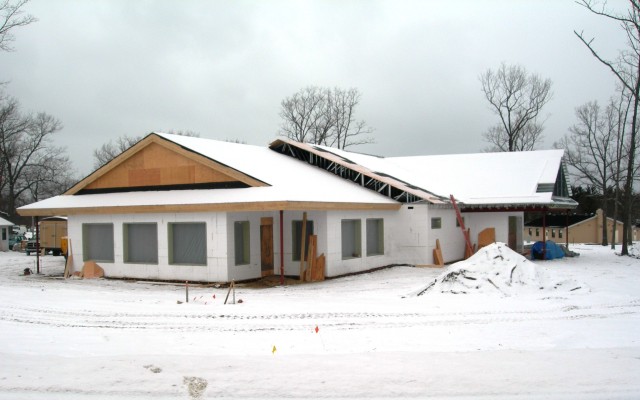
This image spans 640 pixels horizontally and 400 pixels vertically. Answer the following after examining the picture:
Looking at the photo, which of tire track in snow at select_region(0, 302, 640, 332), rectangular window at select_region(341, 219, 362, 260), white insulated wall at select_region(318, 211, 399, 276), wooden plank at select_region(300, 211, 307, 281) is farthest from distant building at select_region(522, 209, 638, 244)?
tire track in snow at select_region(0, 302, 640, 332)

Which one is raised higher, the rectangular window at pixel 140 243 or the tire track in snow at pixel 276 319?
the rectangular window at pixel 140 243

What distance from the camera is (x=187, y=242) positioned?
19078mm

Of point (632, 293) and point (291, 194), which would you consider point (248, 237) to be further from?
point (632, 293)

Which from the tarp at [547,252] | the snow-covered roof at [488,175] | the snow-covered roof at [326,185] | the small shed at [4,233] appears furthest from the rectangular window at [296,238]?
the small shed at [4,233]

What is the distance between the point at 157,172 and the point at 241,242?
4.20 meters

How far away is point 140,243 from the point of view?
20.1 m

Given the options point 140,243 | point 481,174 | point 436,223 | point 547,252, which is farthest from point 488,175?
→ point 140,243

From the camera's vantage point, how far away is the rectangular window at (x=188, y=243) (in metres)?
18.7

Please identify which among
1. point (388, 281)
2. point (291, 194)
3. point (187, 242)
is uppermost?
point (291, 194)

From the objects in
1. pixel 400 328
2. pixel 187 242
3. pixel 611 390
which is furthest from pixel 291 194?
pixel 611 390

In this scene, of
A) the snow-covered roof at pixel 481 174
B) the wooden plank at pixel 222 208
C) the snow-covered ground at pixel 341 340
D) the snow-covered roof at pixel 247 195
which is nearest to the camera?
the snow-covered ground at pixel 341 340

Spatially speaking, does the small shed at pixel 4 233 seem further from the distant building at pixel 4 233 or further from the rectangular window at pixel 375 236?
the rectangular window at pixel 375 236

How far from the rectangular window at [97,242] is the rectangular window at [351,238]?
7.90m

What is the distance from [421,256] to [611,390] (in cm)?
1571
